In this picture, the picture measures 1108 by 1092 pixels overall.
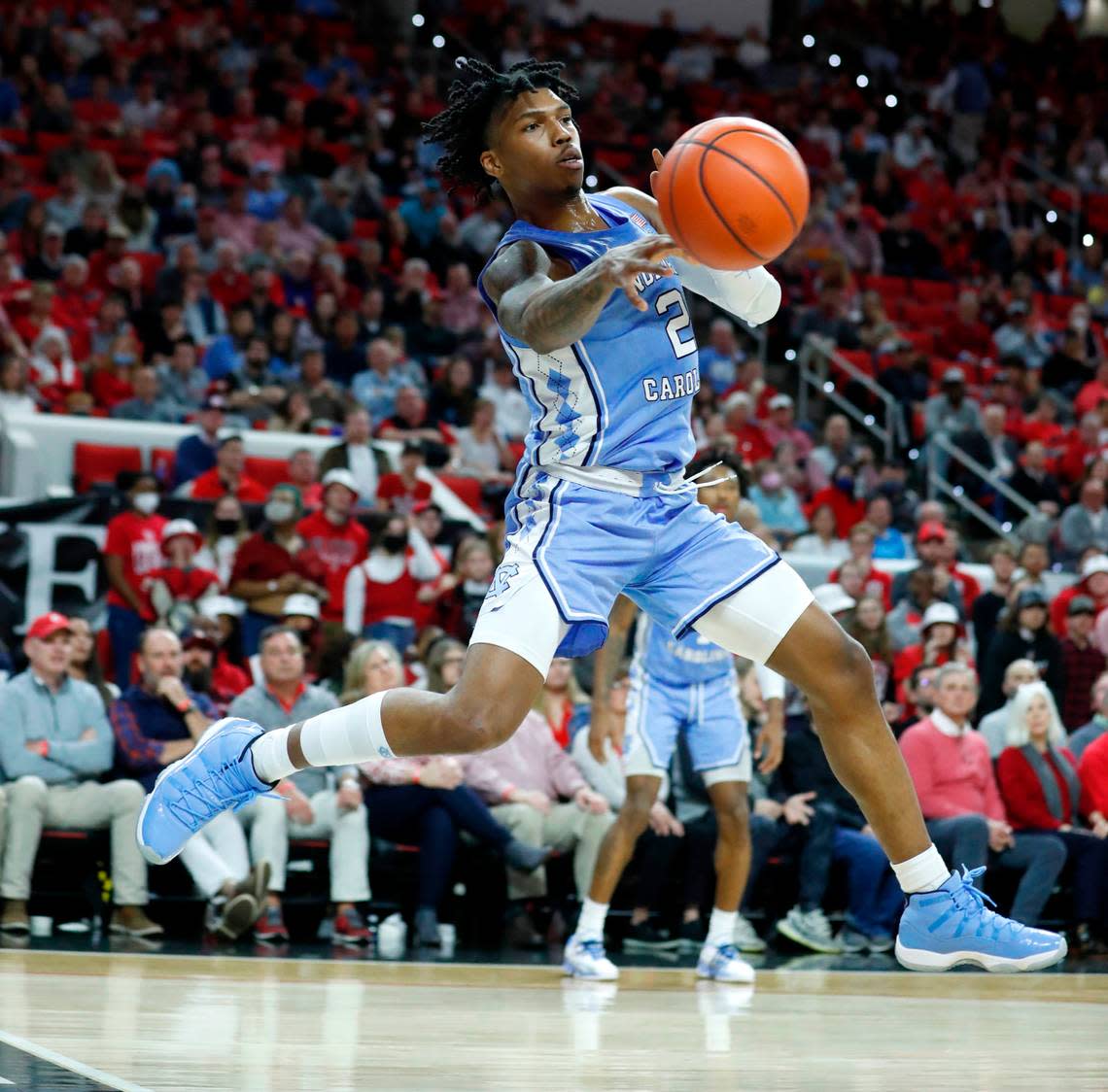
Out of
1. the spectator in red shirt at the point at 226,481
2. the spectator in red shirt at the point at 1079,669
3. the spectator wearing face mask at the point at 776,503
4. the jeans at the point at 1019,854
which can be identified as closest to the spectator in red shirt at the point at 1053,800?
the jeans at the point at 1019,854

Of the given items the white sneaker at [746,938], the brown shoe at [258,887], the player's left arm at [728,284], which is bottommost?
the white sneaker at [746,938]

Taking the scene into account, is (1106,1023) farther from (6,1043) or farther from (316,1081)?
(6,1043)

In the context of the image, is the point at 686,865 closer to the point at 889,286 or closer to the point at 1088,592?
the point at 1088,592

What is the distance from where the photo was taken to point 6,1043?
405 centimetres

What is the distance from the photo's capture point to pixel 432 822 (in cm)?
790

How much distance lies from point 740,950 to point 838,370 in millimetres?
8632

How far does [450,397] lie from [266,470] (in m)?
2.10

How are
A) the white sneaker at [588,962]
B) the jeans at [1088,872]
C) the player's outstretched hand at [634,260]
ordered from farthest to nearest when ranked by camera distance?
the jeans at [1088,872] → the white sneaker at [588,962] → the player's outstretched hand at [634,260]

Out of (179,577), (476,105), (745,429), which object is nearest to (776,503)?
(745,429)

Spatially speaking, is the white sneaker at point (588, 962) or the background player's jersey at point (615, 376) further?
the white sneaker at point (588, 962)

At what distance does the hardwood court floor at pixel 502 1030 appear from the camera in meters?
3.93

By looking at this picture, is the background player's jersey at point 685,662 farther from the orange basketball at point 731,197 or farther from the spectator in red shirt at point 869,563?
the spectator in red shirt at point 869,563

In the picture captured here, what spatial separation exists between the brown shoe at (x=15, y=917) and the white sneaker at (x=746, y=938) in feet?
10.1

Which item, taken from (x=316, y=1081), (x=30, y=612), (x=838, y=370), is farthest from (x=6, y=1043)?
(x=838, y=370)
